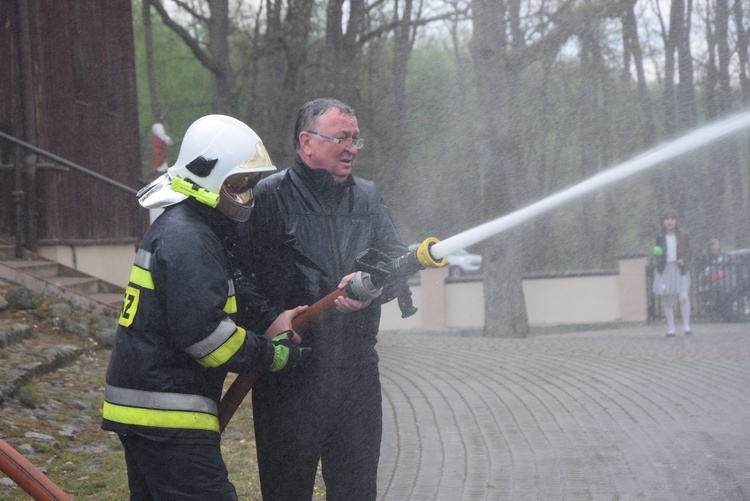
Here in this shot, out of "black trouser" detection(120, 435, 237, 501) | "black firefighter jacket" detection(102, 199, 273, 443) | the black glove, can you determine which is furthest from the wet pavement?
"black firefighter jacket" detection(102, 199, 273, 443)

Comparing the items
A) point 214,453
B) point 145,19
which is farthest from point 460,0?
point 214,453

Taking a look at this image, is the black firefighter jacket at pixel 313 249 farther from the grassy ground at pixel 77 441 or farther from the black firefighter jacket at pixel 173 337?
the grassy ground at pixel 77 441

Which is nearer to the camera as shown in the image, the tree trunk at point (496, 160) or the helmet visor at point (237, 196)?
the helmet visor at point (237, 196)

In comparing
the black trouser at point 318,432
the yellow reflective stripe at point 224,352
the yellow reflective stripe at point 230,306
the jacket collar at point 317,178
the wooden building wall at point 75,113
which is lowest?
the black trouser at point 318,432

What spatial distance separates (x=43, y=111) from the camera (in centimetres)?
1278

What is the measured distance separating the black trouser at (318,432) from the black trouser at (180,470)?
1.70ft

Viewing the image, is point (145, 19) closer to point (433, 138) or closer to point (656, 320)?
point (433, 138)

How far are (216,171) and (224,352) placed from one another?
0.62 metres

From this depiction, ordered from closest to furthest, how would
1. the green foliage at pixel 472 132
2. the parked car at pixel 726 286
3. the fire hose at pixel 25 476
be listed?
the fire hose at pixel 25 476 → the parked car at pixel 726 286 → the green foliage at pixel 472 132

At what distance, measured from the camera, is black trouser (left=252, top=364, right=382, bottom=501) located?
3.61 meters

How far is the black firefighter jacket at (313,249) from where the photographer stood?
3.63 meters

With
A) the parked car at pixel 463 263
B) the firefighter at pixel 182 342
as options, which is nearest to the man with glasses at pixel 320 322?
the firefighter at pixel 182 342

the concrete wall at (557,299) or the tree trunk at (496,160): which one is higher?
the tree trunk at (496,160)

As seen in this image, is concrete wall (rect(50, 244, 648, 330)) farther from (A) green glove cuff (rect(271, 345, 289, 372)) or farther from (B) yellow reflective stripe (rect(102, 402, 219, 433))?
(B) yellow reflective stripe (rect(102, 402, 219, 433))
